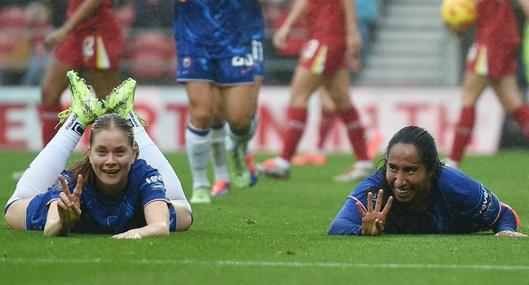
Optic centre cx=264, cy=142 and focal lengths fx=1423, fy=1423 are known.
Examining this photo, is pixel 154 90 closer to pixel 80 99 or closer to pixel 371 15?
pixel 371 15

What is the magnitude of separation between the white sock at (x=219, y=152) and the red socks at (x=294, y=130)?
2067 millimetres

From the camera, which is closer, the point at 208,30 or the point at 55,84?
the point at 208,30

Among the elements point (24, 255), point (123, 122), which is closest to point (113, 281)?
point (24, 255)

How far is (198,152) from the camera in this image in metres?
10.8

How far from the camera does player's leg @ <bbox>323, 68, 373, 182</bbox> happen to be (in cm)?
1348

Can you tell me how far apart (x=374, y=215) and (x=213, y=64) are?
3.56 meters

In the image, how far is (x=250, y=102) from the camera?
10812 mm

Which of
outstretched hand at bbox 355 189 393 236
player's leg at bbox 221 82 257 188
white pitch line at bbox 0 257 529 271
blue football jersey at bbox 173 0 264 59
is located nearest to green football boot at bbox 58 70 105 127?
outstretched hand at bbox 355 189 393 236

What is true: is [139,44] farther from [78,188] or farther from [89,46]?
[78,188]

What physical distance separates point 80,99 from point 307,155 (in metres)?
8.63

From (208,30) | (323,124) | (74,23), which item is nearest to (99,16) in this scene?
(74,23)

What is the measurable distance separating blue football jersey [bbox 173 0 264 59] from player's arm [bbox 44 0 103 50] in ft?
2.80

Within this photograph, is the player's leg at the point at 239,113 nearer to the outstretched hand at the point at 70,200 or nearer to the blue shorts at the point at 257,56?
the blue shorts at the point at 257,56

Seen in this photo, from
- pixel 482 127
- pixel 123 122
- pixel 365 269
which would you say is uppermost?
pixel 123 122
